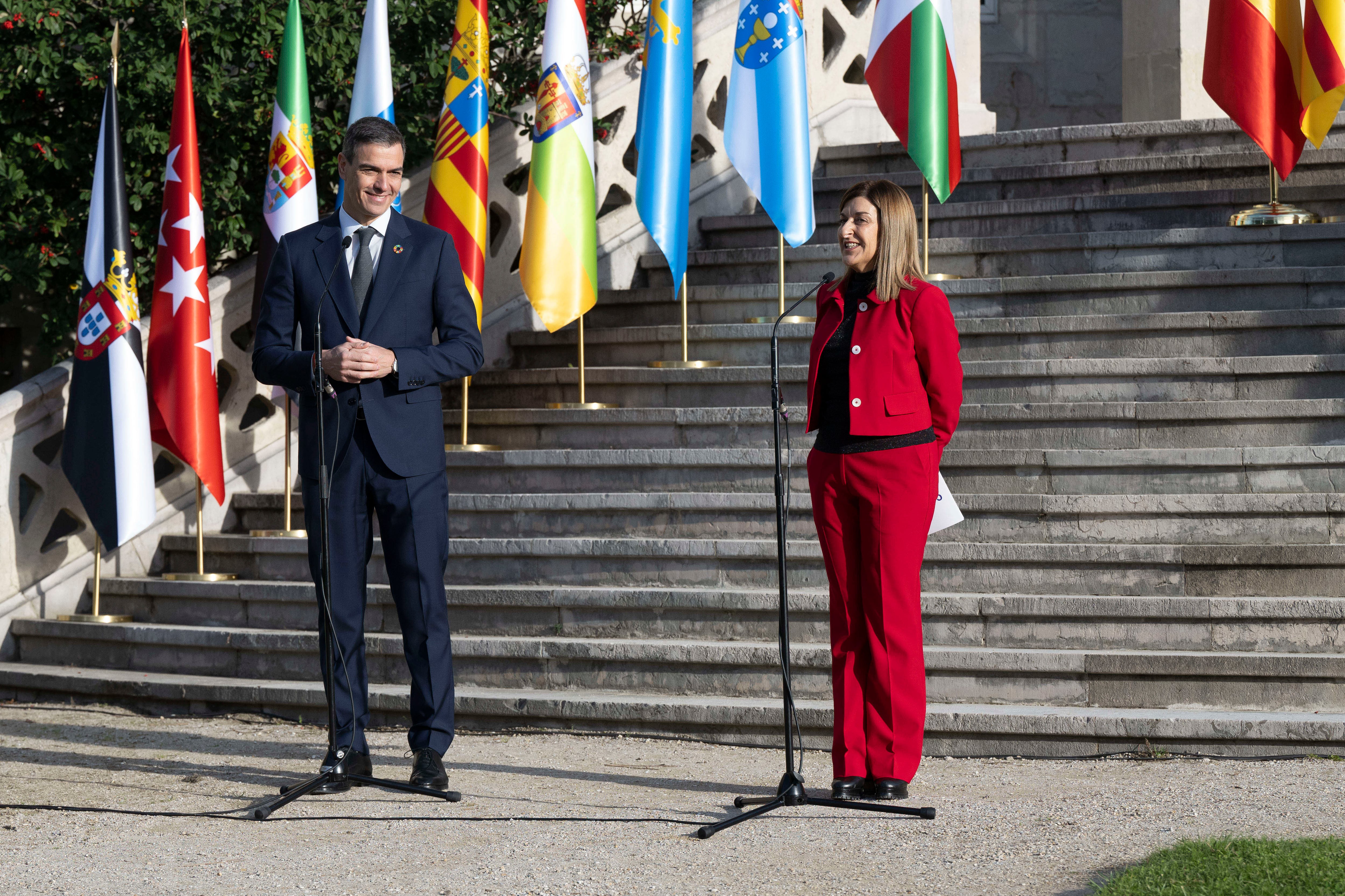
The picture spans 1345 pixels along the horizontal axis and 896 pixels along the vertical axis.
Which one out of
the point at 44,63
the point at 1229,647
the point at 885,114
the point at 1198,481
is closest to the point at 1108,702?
the point at 1229,647

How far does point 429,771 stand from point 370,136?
211 centimetres

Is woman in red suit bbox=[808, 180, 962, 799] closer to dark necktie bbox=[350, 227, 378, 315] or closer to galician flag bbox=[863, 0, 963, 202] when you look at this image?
dark necktie bbox=[350, 227, 378, 315]

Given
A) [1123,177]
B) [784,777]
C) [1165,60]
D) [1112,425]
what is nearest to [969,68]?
[1165,60]

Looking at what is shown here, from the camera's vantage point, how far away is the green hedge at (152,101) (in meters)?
8.40

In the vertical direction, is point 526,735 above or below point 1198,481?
below

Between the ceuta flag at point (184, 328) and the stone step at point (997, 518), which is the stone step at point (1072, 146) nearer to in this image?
the stone step at point (997, 518)

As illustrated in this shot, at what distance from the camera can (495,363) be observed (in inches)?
368

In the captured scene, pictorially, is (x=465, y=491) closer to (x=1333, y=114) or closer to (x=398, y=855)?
(x=398, y=855)

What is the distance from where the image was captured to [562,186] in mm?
8406

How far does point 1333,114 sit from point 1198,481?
9.83 feet

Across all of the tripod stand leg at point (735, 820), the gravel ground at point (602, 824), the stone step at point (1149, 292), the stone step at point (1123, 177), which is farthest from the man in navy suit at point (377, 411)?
the stone step at point (1123, 177)

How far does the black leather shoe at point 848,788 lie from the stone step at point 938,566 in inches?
71.0

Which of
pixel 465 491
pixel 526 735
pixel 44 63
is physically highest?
pixel 44 63

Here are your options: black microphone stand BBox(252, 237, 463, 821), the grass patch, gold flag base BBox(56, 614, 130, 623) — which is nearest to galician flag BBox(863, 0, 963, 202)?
black microphone stand BBox(252, 237, 463, 821)
